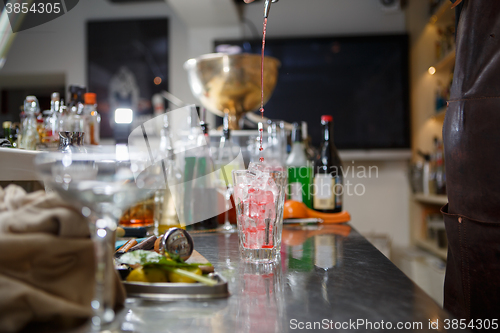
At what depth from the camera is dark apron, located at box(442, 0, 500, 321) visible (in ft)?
2.80

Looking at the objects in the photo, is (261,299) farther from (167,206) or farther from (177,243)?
(167,206)

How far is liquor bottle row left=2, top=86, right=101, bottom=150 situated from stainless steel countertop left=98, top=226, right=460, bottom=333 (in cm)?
59

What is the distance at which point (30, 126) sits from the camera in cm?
104

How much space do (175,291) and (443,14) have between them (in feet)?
9.70

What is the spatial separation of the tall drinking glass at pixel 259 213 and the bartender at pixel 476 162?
0.45 m

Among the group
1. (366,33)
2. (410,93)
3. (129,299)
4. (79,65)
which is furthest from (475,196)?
(79,65)

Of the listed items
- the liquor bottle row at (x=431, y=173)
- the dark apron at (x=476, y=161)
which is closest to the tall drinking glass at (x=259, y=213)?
the dark apron at (x=476, y=161)

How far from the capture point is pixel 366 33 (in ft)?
11.1

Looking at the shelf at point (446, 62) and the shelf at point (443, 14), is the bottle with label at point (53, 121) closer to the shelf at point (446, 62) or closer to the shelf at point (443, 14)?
the shelf at point (446, 62)

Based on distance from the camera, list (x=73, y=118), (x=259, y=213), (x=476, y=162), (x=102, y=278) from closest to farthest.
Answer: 1. (x=102, y=278)
2. (x=259, y=213)
3. (x=476, y=162)
4. (x=73, y=118)

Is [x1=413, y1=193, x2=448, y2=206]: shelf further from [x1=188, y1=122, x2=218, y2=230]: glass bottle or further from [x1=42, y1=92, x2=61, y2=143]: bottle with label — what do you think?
[x1=42, y1=92, x2=61, y2=143]: bottle with label

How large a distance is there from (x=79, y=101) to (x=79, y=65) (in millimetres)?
2749

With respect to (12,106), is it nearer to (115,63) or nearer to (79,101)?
(115,63)

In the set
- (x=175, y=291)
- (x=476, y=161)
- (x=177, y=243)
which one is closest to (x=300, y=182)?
(x=476, y=161)
